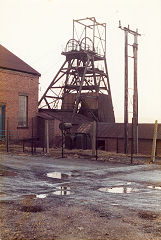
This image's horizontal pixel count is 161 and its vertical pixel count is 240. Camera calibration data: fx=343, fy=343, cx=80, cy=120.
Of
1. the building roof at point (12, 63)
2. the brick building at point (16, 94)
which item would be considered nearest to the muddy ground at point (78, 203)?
the brick building at point (16, 94)

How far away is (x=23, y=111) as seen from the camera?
28.3 meters

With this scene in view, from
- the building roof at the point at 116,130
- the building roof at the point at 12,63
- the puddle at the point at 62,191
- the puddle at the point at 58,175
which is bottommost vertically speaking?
the puddle at the point at 58,175

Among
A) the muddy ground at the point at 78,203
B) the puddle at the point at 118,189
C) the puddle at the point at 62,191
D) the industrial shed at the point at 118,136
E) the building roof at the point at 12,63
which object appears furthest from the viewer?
the industrial shed at the point at 118,136

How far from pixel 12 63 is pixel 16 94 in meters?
2.62

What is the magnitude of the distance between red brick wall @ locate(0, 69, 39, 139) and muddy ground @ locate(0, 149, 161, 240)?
1269 cm

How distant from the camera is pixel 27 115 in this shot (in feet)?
93.7

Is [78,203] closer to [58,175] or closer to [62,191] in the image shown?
[62,191]

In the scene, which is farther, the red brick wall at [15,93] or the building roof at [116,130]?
the building roof at [116,130]

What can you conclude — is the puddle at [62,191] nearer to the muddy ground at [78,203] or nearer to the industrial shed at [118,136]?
the muddy ground at [78,203]

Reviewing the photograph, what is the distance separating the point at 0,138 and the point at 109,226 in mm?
20222

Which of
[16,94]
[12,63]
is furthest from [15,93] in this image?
[12,63]

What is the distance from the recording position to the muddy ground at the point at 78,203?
5.95m

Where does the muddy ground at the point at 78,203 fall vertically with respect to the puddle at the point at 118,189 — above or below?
above

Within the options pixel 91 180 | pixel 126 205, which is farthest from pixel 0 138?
pixel 126 205
